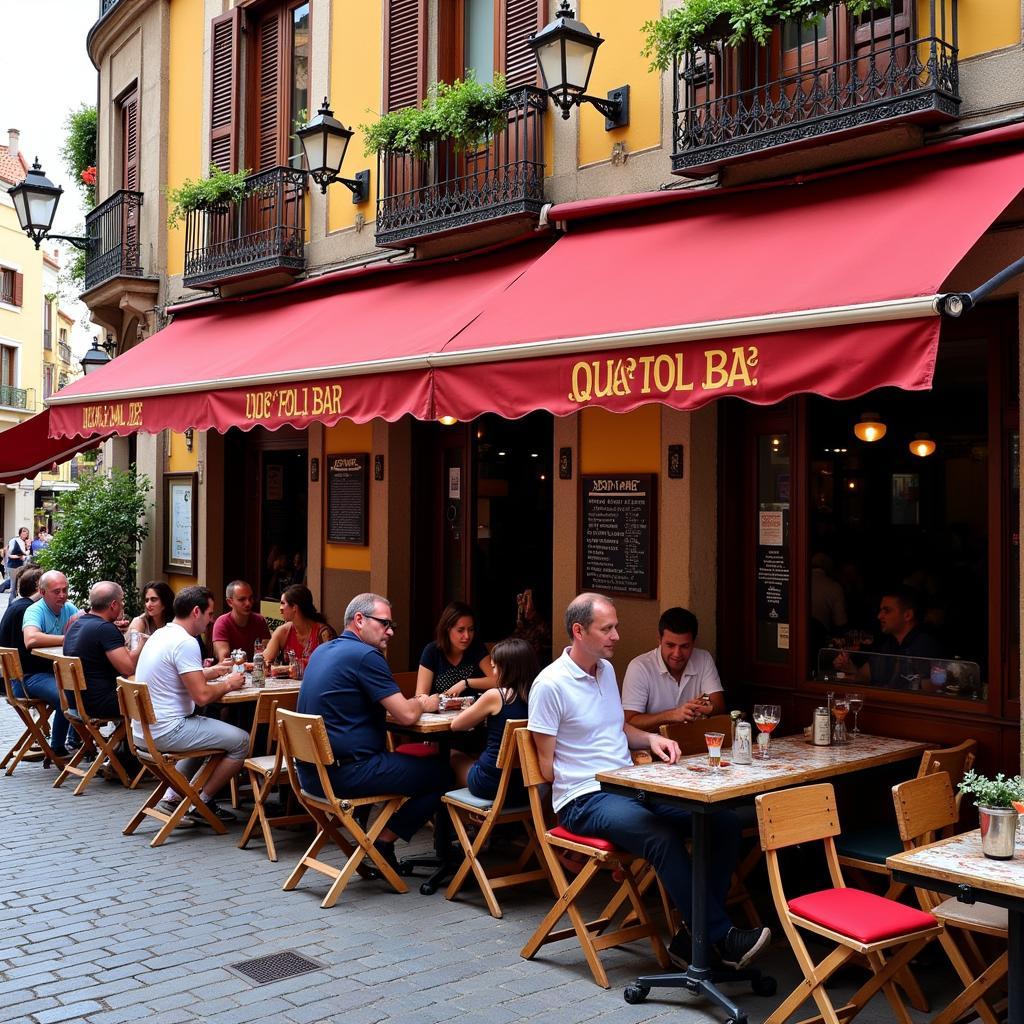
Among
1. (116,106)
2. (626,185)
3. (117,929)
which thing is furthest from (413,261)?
(116,106)

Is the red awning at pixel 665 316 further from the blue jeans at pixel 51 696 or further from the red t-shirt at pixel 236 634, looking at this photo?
the blue jeans at pixel 51 696

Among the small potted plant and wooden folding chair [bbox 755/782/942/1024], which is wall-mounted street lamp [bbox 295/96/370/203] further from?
the small potted plant

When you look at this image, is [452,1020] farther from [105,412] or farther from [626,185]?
[105,412]

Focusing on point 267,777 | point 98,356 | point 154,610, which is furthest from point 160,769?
point 98,356

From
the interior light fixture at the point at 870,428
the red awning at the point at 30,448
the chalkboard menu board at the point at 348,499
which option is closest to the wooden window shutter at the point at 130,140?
the red awning at the point at 30,448

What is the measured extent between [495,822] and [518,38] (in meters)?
5.91

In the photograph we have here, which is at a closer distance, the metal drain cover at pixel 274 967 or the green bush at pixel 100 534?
the metal drain cover at pixel 274 967

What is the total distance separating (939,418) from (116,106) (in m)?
12.4

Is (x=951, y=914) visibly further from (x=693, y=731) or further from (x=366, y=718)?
(x=366, y=718)

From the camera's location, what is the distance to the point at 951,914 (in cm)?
457

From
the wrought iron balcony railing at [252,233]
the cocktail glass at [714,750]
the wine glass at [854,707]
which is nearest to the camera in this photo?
the cocktail glass at [714,750]

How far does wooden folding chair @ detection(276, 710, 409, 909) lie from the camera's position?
21.5 ft

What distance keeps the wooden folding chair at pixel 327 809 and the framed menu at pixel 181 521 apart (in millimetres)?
6509

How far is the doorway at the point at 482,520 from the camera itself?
10.1 m
